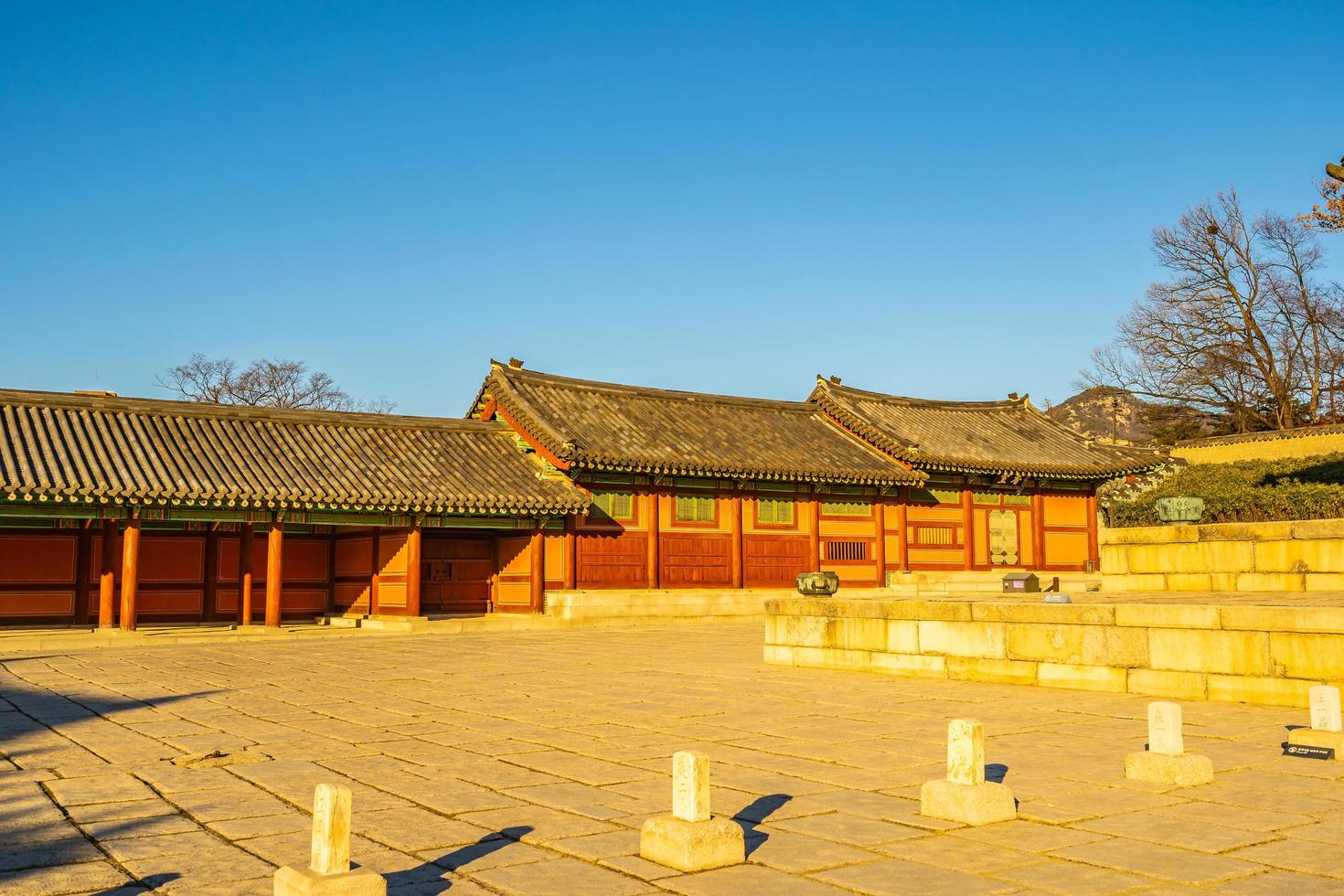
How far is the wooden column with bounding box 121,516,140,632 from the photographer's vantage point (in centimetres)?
1959

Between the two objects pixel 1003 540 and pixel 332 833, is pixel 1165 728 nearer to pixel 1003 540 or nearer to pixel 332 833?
pixel 332 833

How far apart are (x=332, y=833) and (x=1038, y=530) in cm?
3081

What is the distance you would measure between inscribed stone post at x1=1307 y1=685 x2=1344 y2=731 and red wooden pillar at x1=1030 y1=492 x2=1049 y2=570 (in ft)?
83.4

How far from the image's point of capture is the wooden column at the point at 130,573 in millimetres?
19594

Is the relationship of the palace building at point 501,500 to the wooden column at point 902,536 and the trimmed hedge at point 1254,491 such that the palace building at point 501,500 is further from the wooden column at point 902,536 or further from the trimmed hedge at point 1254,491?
the trimmed hedge at point 1254,491

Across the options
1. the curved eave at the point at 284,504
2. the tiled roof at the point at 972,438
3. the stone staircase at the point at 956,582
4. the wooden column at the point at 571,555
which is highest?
the tiled roof at the point at 972,438

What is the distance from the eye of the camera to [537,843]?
542cm

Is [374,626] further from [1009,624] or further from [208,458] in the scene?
[1009,624]

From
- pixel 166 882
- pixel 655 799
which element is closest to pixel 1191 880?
pixel 655 799

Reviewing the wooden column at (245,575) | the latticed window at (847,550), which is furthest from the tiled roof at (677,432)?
the wooden column at (245,575)

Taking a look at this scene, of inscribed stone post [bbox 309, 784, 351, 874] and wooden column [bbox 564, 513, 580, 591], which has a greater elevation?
wooden column [bbox 564, 513, 580, 591]

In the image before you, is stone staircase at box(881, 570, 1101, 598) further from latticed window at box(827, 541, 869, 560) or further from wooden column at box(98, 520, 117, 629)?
wooden column at box(98, 520, 117, 629)

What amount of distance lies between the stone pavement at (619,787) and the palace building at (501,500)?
8640 mm

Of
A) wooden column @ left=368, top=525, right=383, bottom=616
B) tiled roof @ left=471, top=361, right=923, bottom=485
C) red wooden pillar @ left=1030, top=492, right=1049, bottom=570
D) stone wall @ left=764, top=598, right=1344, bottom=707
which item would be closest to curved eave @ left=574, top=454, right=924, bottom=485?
tiled roof @ left=471, top=361, right=923, bottom=485
